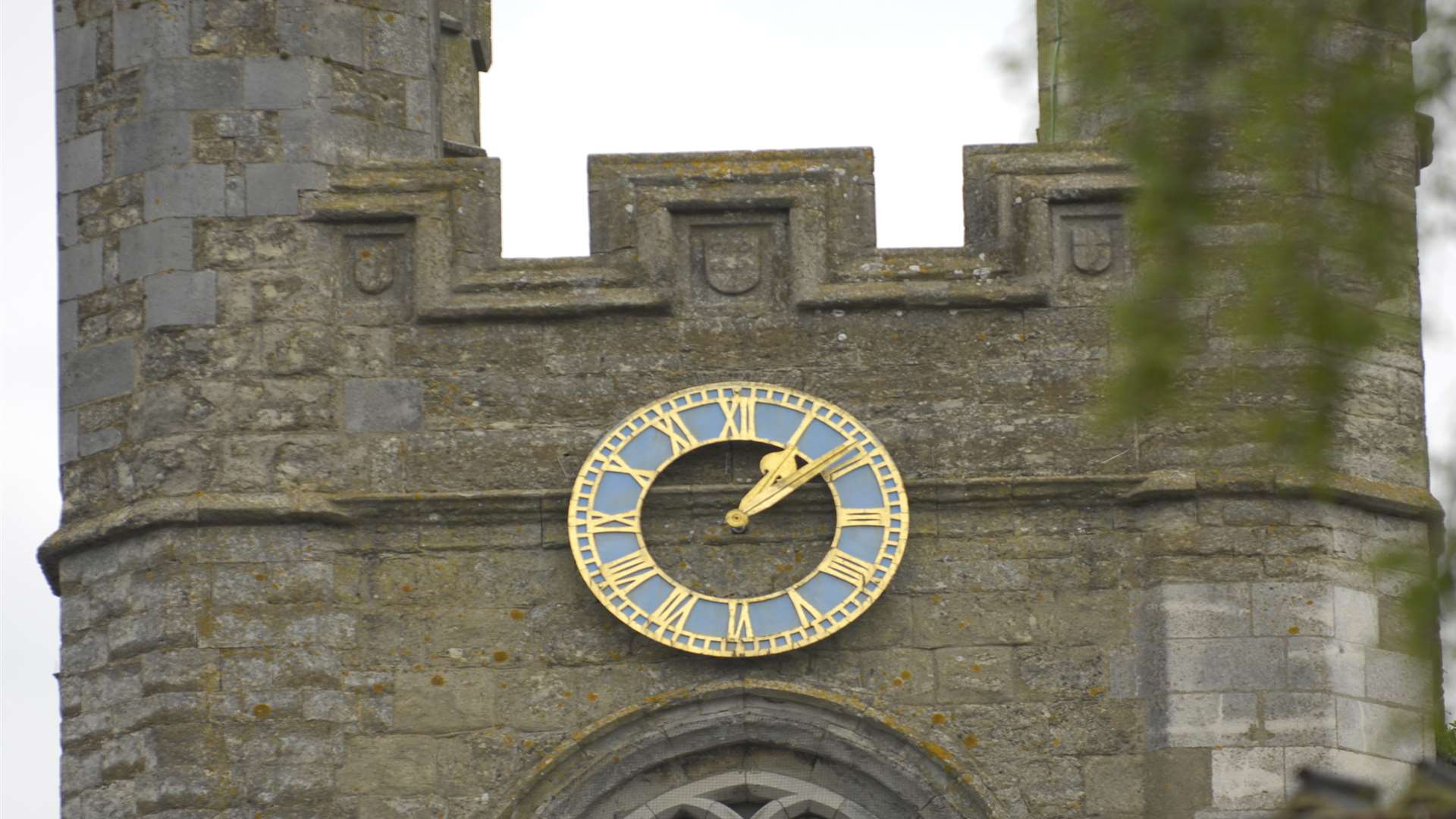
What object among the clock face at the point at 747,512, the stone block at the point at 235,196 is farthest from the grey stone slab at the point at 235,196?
the clock face at the point at 747,512

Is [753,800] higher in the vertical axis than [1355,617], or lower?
lower

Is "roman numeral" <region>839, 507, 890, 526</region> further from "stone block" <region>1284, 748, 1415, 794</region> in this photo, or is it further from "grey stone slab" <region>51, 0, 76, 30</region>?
"grey stone slab" <region>51, 0, 76, 30</region>

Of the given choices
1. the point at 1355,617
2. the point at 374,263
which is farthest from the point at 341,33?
the point at 1355,617

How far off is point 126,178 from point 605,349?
2.14m

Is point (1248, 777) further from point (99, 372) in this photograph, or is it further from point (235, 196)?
point (99, 372)

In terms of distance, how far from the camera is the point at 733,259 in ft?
49.3

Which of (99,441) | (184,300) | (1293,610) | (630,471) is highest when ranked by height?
(184,300)

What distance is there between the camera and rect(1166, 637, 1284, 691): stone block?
46.9ft

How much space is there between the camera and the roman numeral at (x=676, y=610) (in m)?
14.5

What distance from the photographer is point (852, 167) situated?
15.1 metres

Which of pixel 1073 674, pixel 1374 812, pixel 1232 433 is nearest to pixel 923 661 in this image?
pixel 1073 674

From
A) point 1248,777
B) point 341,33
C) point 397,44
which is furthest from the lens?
point 397,44

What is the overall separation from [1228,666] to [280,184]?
4305mm

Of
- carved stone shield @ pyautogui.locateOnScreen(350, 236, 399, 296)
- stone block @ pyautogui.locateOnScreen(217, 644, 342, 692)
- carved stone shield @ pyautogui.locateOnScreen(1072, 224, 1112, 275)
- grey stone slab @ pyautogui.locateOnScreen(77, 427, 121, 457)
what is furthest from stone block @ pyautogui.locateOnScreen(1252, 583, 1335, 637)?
grey stone slab @ pyautogui.locateOnScreen(77, 427, 121, 457)
